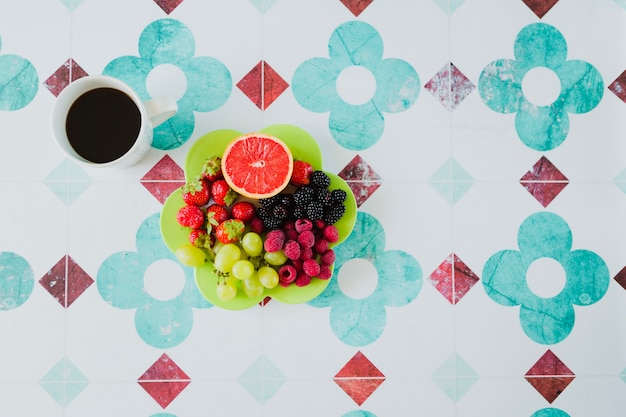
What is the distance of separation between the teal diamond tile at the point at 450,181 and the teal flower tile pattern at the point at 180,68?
48 centimetres

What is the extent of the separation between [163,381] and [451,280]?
2.06 feet

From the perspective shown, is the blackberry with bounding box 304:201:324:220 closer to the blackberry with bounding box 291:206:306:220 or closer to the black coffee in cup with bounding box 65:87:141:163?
the blackberry with bounding box 291:206:306:220

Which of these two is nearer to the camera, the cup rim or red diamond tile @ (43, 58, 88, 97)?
the cup rim

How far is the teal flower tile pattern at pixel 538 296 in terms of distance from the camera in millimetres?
1113

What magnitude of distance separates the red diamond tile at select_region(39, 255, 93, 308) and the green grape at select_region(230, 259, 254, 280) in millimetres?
329

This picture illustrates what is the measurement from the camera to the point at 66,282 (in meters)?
1.07

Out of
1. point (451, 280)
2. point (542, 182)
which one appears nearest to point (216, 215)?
point (451, 280)

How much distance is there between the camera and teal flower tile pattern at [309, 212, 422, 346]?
1086 millimetres

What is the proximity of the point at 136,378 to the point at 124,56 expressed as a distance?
66 centimetres

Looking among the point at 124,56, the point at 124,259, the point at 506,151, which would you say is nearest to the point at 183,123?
the point at 124,56

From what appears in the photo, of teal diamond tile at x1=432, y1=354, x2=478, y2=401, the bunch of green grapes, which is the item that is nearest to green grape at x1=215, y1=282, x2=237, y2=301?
the bunch of green grapes

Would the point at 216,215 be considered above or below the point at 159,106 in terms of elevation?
below

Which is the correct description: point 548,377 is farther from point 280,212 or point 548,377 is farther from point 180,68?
point 180,68

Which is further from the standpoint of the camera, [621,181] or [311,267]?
[621,181]
